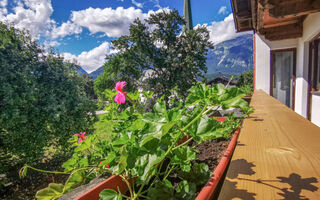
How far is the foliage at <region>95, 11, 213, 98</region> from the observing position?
9922mm

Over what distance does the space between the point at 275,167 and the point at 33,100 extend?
154 inches

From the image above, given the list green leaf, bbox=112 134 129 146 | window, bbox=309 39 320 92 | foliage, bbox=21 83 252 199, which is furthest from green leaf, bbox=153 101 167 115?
window, bbox=309 39 320 92

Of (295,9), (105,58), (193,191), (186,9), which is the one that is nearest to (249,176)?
(193,191)

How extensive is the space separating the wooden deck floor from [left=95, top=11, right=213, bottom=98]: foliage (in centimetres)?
914

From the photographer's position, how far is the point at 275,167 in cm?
37

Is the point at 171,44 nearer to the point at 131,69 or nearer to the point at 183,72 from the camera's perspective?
the point at 183,72

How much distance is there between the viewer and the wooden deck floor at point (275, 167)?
0.28 m

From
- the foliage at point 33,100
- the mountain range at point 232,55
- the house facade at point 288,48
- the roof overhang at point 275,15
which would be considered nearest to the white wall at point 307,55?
the house facade at point 288,48

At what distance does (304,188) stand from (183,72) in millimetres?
9873

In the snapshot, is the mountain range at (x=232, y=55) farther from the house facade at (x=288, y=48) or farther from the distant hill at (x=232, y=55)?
the house facade at (x=288, y=48)

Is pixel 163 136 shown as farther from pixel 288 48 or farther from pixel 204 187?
pixel 288 48

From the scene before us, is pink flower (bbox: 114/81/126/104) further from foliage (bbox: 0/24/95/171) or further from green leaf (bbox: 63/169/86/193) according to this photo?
foliage (bbox: 0/24/95/171)

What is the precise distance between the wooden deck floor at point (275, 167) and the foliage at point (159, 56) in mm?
9135

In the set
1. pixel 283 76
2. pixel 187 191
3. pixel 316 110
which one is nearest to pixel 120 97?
pixel 187 191
